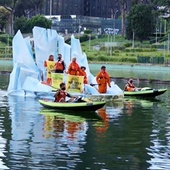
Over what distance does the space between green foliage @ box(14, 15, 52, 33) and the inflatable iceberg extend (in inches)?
2850

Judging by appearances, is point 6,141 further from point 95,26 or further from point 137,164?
point 95,26

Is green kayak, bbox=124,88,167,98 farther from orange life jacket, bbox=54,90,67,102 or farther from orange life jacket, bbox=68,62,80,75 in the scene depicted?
orange life jacket, bbox=54,90,67,102

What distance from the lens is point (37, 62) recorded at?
3488cm

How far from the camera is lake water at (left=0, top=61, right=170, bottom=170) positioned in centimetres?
1548

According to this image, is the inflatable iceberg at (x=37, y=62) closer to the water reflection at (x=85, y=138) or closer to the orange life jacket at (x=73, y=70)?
the orange life jacket at (x=73, y=70)

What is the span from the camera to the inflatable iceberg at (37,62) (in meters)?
31.6

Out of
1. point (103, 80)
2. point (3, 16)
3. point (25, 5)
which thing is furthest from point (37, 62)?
point (25, 5)

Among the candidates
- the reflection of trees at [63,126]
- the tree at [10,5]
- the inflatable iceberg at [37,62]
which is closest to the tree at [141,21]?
the tree at [10,5]

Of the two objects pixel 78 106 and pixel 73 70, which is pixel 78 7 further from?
pixel 78 106

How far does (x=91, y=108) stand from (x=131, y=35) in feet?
244

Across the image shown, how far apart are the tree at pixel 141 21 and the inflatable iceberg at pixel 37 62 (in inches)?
2314

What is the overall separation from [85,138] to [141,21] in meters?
76.7

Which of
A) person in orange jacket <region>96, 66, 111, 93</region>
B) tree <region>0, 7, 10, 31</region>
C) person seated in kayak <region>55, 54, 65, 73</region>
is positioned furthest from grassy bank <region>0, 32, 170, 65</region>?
person in orange jacket <region>96, 66, 111, 93</region>

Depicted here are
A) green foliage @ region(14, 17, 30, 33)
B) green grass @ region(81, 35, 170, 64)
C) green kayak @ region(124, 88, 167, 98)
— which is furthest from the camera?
green foliage @ region(14, 17, 30, 33)
